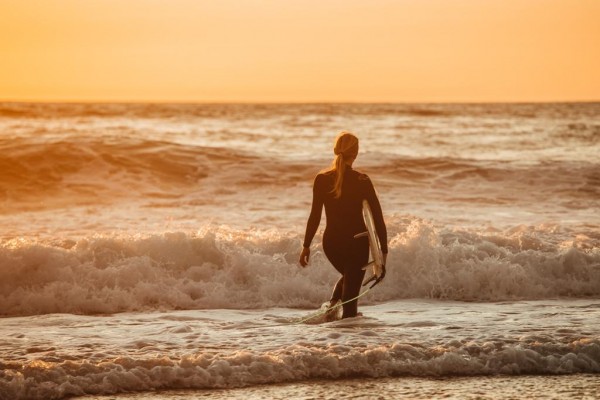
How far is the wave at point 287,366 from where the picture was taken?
6504 mm

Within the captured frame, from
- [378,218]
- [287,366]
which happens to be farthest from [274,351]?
[378,218]

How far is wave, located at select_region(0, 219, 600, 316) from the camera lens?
1040 cm

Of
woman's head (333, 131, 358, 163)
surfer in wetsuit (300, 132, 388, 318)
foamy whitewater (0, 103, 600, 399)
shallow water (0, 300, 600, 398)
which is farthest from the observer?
surfer in wetsuit (300, 132, 388, 318)

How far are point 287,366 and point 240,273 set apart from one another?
4.42 metres

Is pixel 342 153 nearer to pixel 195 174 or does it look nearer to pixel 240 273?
pixel 240 273

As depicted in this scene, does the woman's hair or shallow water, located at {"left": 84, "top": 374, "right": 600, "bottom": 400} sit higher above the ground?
the woman's hair

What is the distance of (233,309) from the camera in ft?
33.3

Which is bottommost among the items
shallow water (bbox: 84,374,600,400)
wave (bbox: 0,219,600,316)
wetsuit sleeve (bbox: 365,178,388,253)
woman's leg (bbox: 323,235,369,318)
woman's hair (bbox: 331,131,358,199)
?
shallow water (bbox: 84,374,600,400)

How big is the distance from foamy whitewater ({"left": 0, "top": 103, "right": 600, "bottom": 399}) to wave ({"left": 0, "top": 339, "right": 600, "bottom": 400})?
0.01 m

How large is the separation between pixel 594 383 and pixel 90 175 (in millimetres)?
15220

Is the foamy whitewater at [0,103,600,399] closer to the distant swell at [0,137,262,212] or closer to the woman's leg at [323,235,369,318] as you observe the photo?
the distant swell at [0,137,262,212]

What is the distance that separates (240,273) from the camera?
11.2 meters

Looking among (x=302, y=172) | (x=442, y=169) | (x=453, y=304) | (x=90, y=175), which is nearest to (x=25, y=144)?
(x=90, y=175)

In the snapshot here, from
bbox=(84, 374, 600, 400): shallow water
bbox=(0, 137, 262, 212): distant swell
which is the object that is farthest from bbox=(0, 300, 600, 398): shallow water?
bbox=(0, 137, 262, 212): distant swell
